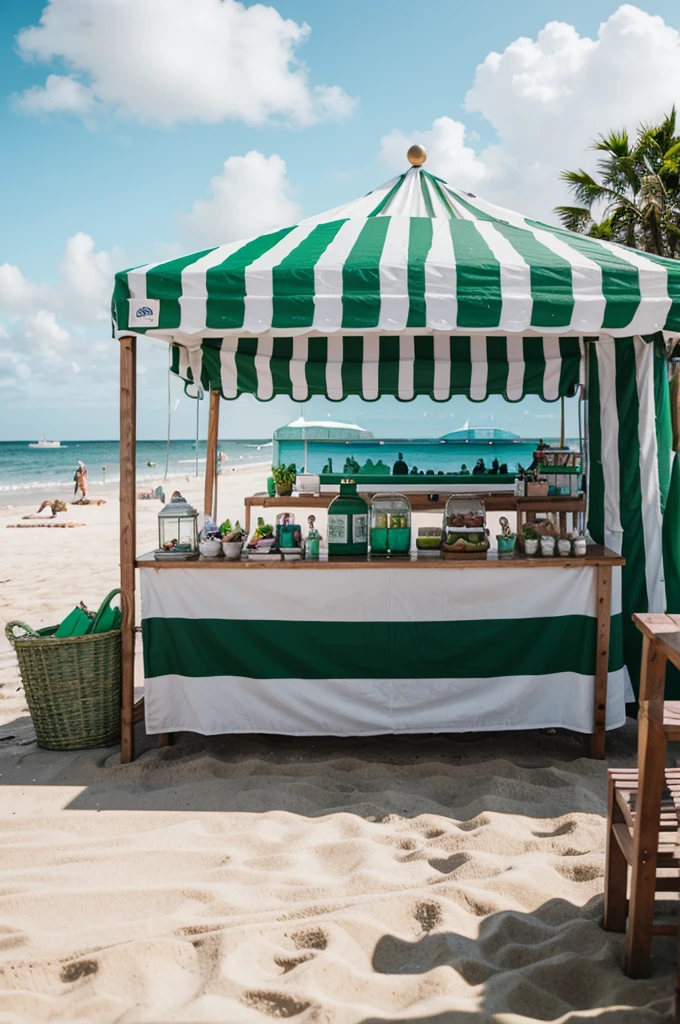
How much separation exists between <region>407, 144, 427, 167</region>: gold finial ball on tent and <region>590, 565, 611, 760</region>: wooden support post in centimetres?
284

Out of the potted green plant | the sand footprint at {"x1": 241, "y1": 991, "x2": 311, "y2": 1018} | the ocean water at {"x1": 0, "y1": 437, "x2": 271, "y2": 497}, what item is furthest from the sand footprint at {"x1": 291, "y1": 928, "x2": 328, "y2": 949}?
the ocean water at {"x1": 0, "y1": 437, "x2": 271, "y2": 497}

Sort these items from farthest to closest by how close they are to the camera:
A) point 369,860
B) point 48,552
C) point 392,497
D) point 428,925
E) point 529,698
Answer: point 48,552 < point 392,497 < point 529,698 < point 369,860 < point 428,925

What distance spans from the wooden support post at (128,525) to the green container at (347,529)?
97 cm

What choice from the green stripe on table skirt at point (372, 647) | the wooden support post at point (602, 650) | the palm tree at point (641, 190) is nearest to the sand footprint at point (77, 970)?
the green stripe on table skirt at point (372, 647)

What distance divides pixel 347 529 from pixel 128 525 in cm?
108

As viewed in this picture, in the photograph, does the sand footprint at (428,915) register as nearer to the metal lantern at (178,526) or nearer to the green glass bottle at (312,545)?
the green glass bottle at (312,545)

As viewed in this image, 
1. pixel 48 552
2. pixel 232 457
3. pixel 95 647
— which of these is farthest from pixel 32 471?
pixel 95 647

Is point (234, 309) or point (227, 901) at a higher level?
point (234, 309)

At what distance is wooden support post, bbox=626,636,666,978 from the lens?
6.16 feet

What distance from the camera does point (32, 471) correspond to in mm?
38531

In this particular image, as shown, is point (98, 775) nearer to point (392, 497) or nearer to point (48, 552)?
point (392, 497)

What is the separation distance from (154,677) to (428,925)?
195 centimetres

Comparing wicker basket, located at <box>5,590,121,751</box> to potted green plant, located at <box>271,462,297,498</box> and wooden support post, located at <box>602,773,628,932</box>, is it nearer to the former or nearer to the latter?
wooden support post, located at <box>602,773,628,932</box>

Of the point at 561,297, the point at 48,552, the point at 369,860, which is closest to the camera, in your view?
the point at 369,860
